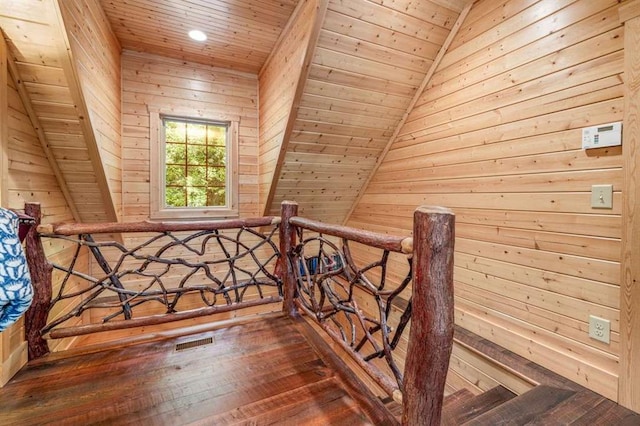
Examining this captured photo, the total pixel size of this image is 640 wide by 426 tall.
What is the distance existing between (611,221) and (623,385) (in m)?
0.79

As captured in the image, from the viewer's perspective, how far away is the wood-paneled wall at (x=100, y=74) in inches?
76.2

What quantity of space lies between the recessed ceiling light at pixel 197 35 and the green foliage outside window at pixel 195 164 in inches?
37.2

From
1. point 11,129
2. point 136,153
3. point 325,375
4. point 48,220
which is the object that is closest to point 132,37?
point 136,153

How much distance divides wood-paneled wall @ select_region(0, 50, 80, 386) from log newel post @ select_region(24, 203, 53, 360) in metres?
0.04

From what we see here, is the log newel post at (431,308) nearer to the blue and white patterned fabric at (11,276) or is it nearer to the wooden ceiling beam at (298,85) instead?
the blue and white patterned fabric at (11,276)

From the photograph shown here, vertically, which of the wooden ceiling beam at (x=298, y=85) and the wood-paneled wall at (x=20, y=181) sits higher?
the wooden ceiling beam at (x=298, y=85)

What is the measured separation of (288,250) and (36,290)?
1.41 metres

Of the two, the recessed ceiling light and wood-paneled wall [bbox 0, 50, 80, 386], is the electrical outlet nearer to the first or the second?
wood-paneled wall [bbox 0, 50, 80, 386]

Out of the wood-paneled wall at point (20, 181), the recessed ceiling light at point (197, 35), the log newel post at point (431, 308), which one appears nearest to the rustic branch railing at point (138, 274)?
the wood-paneled wall at point (20, 181)

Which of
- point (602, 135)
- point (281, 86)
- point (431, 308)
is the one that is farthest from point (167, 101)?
point (602, 135)

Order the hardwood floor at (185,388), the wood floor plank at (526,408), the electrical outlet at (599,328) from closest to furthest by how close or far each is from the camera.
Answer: the hardwood floor at (185,388) < the wood floor plank at (526,408) < the electrical outlet at (599,328)

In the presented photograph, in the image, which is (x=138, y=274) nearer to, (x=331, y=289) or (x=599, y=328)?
(x=331, y=289)

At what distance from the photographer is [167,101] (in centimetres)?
330

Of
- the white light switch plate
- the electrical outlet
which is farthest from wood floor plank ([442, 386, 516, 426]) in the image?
the white light switch plate
